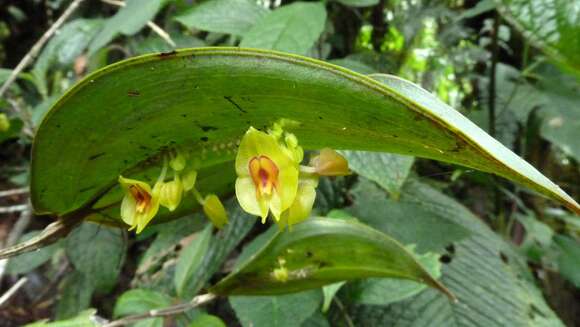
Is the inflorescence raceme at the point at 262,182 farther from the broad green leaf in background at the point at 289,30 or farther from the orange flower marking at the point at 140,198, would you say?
the broad green leaf in background at the point at 289,30

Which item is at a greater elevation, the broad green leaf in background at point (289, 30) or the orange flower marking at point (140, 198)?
the broad green leaf in background at point (289, 30)

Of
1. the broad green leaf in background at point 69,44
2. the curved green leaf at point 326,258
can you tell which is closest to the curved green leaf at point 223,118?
the curved green leaf at point 326,258

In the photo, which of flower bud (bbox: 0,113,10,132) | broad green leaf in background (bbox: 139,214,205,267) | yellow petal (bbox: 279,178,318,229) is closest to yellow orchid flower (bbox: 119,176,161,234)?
yellow petal (bbox: 279,178,318,229)

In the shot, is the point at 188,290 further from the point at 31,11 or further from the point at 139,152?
the point at 31,11

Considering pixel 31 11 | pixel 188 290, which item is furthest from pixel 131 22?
pixel 31 11

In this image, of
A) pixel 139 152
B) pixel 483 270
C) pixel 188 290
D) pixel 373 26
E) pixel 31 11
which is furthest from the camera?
pixel 31 11

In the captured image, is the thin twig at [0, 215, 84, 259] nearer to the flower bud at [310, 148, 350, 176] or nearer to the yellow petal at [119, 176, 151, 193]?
the yellow petal at [119, 176, 151, 193]

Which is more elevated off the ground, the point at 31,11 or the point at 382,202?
the point at 382,202
